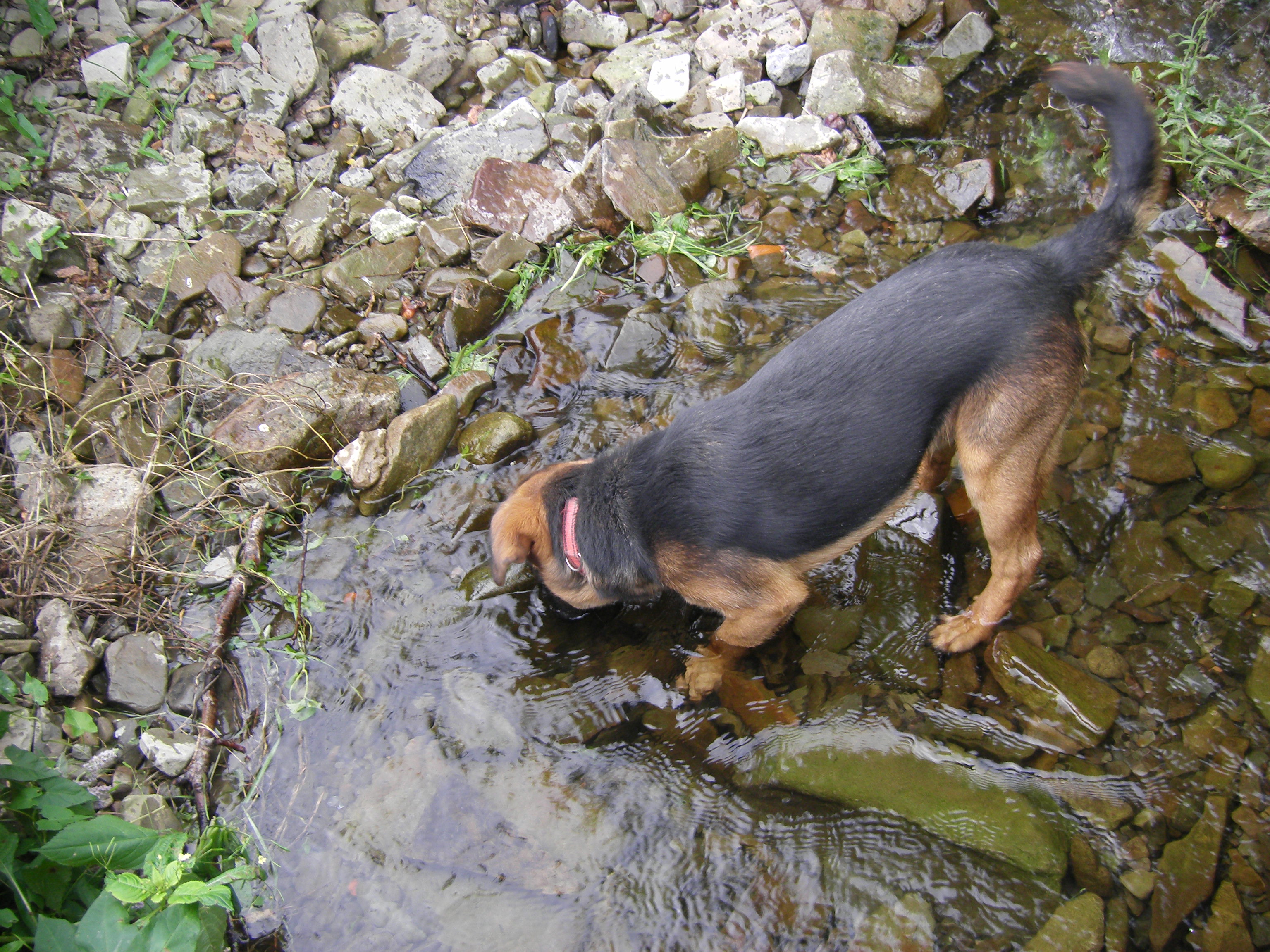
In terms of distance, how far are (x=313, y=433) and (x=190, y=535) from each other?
0.84m

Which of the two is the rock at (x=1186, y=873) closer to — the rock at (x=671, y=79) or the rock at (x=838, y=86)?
the rock at (x=838, y=86)

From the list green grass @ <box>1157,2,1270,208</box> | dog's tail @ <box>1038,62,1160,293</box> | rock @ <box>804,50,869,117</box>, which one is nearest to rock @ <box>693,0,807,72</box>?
rock @ <box>804,50,869,117</box>

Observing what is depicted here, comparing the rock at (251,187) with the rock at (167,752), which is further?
the rock at (251,187)

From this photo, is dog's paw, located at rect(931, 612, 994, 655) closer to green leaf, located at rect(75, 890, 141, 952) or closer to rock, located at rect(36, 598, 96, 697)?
green leaf, located at rect(75, 890, 141, 952)

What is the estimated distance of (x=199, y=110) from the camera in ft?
18.0

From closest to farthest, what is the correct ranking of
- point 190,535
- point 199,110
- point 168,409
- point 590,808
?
point 590,808 → point 190,535 → point 168,409 → point 199,110

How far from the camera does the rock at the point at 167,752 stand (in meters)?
3.10

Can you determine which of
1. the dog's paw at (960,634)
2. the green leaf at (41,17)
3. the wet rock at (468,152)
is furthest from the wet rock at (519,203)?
the green leaf at (41,17)

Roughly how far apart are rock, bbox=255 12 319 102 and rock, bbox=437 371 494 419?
3.41 metres

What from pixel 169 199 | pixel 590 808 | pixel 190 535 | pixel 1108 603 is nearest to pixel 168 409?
pixel 190 535

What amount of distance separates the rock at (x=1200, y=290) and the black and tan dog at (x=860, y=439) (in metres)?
1.60

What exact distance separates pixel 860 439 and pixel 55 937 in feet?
10.7

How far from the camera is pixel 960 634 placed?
3.22 meters

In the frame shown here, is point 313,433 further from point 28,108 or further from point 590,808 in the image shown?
point 28,108
